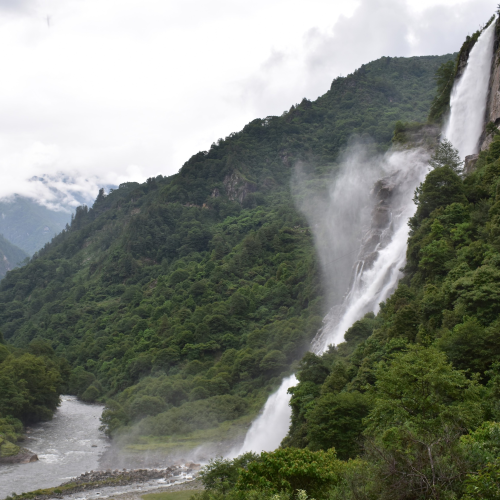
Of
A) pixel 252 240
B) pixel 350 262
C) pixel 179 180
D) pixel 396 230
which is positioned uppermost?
pixel 179 180

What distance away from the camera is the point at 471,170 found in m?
49.0

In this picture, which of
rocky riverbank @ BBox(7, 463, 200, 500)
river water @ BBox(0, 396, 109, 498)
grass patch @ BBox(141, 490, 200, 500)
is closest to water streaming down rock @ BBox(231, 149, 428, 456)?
rocky riverbank @ BBox(7, 463, 200, 500)

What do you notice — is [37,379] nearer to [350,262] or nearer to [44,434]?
[44,434]

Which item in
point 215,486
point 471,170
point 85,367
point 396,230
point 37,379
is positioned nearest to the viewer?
point 215,486

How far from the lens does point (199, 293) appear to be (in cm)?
11950

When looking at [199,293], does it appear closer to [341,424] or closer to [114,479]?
[114,479]

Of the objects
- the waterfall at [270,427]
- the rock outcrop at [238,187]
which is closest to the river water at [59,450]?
the waterfall at [270,427]

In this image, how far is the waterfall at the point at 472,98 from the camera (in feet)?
184

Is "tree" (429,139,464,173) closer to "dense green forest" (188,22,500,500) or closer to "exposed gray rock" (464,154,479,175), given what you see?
"dense green forest" (188,22,500,500)

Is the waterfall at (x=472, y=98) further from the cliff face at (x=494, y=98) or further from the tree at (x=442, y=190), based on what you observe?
the tree at (x=442, y=190)

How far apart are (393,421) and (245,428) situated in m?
44.8

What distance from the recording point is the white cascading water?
170ft

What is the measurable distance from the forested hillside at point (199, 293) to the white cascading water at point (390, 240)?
15227 millimetres

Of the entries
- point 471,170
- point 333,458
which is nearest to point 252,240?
point 471,170
